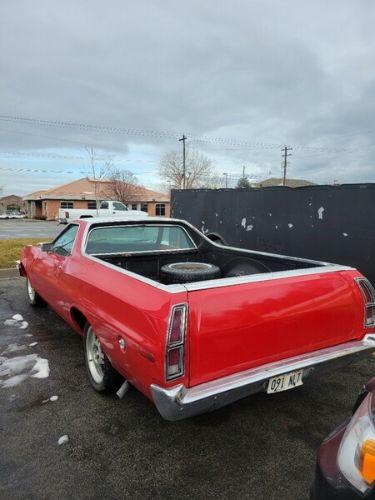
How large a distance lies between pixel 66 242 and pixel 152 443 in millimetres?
2649

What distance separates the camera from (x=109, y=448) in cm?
271

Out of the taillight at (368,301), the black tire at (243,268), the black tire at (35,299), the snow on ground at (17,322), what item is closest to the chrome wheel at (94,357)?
the black tire at (243,268)

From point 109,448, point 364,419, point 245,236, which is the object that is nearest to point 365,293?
point 364,419

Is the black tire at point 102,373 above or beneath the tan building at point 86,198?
beneath

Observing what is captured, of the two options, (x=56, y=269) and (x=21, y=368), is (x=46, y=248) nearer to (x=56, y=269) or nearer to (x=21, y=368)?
(x=56, y=269)

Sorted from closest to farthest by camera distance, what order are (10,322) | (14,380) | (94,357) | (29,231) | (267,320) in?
(267,320) → (94,357) → (14,380) → (10,322) → (29,231)

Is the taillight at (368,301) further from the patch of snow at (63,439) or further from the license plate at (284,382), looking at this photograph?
the patch of snow at (63,439)

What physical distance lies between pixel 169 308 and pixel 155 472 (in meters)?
1.14

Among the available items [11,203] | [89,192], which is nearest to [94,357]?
[89,192]

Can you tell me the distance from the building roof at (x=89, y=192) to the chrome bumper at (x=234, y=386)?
5098 cm

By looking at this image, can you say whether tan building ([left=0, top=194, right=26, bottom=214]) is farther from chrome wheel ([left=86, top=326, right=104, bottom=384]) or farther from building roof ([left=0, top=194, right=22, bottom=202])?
chrome wheel ([left=86, top=326, right=104, bottom=384])

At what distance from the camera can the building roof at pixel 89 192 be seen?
52406 mm

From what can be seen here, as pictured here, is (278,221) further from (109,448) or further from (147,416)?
(109,448)

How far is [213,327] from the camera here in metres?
2.33
